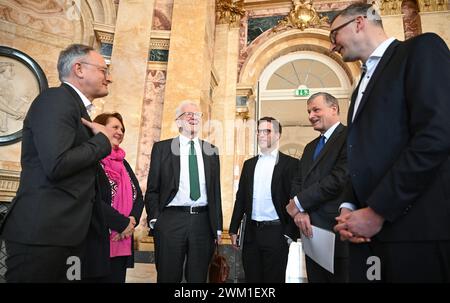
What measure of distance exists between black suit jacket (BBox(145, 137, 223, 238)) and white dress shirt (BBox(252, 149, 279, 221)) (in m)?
0.46

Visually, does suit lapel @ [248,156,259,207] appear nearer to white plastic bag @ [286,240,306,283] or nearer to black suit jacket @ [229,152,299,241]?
black suit jacket @ [229,152,299,241]

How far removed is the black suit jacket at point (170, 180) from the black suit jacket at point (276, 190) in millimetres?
471

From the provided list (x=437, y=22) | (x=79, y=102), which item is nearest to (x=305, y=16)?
(x=437, y=22)

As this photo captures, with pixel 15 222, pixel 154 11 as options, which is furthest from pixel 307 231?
pixel 154 11

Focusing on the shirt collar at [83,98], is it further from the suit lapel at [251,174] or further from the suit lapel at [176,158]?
the suit lapel at [251,174]

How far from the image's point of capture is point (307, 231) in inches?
98.3

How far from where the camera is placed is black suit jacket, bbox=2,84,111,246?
5.32ft

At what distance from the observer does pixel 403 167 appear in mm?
1283

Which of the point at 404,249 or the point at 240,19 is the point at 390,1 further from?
the point at 404,249

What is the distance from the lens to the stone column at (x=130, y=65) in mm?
5539

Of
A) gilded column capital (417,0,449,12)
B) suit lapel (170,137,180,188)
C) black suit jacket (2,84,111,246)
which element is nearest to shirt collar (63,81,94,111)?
black suit jacket (2,84,111,246)

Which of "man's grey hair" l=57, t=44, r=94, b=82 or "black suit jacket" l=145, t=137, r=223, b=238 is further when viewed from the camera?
"black suit jacket" l=145, t=137, r=223, b=238

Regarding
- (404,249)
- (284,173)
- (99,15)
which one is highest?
(99,15)
